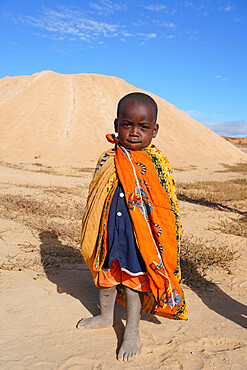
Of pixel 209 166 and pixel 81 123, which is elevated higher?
pixel 81 123

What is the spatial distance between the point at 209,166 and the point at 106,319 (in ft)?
70.6

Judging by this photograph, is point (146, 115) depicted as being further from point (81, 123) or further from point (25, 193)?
point (81, 123)

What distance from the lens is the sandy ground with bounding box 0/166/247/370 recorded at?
2104 millimetres

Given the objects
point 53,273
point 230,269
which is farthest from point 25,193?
point 230,269

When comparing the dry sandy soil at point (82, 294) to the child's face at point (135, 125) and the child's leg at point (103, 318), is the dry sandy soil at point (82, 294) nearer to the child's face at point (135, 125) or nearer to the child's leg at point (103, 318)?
the child's leg at point (103, 318)

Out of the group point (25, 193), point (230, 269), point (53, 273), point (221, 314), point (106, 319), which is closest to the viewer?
point (106, 319)

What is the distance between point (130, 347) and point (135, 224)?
827 mm

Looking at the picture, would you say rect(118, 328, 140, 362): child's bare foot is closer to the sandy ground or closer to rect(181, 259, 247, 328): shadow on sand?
the sandy ground

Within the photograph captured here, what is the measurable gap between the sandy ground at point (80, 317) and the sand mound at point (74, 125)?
1587cm

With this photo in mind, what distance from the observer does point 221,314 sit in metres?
2.95

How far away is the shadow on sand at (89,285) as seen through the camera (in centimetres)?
282

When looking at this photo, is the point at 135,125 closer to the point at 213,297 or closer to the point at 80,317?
the point at 80,317

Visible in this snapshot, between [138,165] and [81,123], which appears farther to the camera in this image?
[81,123]

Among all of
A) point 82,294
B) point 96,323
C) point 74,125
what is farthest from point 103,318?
point 74,125
